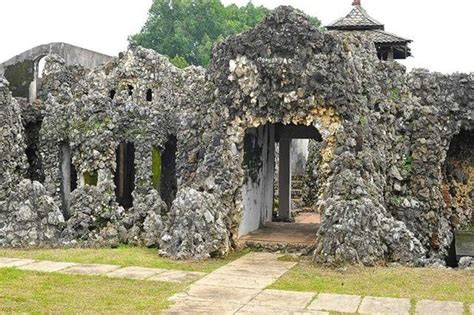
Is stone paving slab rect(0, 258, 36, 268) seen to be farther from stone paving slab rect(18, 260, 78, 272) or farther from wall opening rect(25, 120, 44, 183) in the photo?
wall opening rect(25, 120, 44, 183)

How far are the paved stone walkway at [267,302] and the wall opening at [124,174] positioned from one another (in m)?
10.4

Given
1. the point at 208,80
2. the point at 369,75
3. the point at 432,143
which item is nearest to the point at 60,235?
the point at 208,80

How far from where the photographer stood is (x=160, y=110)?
1734 centimetres

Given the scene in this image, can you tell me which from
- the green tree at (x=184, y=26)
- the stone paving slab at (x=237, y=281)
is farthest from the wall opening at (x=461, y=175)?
the green tree at (x=184, y=26)

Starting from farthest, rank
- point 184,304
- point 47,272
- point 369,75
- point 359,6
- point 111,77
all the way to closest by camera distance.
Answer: point 359,6 → point 111,77 → point 369,75 → point 47,272 → point 184,304

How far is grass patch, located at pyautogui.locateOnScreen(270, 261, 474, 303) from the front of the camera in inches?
357

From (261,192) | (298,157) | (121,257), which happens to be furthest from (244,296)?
(298,157)

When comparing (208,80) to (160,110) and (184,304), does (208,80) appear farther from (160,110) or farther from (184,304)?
(184,304)

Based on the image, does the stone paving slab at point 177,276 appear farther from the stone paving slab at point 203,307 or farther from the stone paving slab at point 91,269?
the stone paving slab at point 203,307

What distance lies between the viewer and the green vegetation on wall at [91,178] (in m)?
15.9

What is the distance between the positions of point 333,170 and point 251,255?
215cm

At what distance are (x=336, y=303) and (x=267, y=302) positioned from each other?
34.3 inches

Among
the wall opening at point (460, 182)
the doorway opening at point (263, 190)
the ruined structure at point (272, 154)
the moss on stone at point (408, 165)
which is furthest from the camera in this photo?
the wall opening at point (460, 182)

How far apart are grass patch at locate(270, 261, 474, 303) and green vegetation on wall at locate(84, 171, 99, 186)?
Result: 668cm
